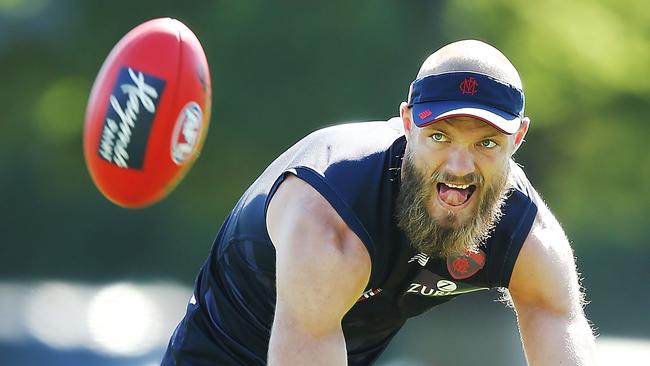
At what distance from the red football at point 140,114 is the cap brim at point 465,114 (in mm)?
1508

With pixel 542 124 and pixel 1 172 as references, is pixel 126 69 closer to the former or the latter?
pixel 1 172

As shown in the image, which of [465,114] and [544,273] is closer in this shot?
[465,114]

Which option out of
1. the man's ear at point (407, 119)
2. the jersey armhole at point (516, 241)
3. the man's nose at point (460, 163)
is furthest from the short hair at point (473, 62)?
the jersey armhole at point (516, 241)

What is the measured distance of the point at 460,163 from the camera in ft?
11.8

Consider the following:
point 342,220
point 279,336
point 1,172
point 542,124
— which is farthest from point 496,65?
point 542,124

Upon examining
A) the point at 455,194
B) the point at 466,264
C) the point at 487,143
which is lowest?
the point at 466,264

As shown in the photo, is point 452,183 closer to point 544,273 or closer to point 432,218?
point 432,218

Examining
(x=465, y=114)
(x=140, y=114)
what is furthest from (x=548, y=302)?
(x=140, y=114)

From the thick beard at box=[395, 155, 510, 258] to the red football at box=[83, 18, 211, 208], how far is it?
1.44 m

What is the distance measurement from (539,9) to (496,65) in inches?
305

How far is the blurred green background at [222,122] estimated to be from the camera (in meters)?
9.16

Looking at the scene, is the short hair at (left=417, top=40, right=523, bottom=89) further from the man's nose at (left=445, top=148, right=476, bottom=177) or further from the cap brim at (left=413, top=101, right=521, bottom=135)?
the man's nose at (left=445, top=148, right=476, bottom=177)

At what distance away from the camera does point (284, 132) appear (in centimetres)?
938

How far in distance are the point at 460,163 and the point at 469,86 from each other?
248 millimetres
